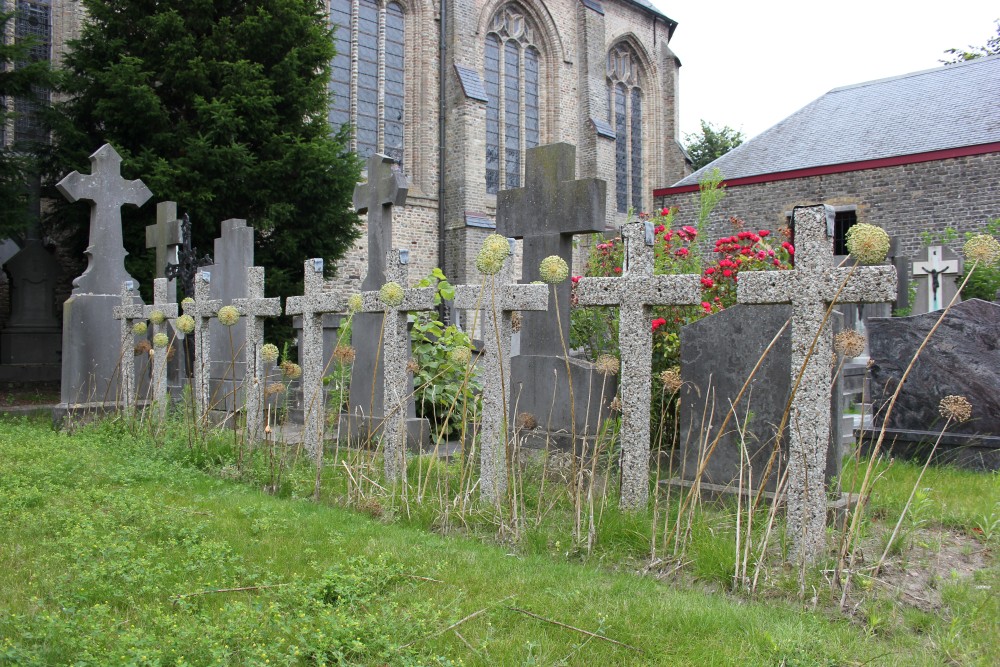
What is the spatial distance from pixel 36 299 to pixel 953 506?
14.9 metres

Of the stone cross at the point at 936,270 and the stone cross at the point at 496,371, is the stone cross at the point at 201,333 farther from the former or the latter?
the stone cross at the point at 936,270

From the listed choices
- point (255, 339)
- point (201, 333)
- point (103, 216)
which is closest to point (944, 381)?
point (255, 339)

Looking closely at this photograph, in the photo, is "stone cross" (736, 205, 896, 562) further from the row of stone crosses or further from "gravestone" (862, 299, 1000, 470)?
"gravestone" (862, 299, 1000, 470)

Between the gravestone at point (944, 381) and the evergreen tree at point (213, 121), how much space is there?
934 centimetres

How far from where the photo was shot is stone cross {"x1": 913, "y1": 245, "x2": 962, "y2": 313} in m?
13.1

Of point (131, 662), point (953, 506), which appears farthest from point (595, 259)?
point (131, 662)

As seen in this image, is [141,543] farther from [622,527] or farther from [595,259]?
[595,259]

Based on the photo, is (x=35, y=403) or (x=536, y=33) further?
(x=536, y=33)

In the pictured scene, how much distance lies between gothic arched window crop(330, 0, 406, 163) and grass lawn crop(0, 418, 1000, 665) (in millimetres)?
15645

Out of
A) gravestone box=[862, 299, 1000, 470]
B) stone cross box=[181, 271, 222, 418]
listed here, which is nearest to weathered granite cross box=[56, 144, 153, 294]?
stone cross box=[181, 271, 222, 418]

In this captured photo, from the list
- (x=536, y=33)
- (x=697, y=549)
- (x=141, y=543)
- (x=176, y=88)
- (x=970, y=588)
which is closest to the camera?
(x=970, y=588)

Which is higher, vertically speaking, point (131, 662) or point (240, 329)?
point (240, 329)

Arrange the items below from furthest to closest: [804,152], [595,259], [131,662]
Result: [804,152]
[595,259]
[131,662]

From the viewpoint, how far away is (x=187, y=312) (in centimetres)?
669
